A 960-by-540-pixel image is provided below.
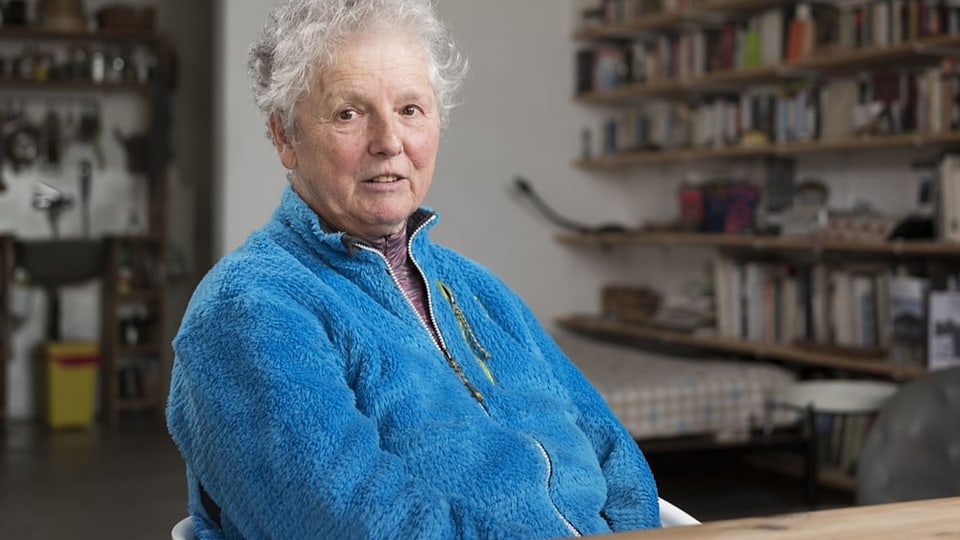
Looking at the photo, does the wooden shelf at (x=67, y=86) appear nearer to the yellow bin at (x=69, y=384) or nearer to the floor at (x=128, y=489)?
the yellow bin at (x=69, y=384)

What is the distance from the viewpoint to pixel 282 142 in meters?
1.80

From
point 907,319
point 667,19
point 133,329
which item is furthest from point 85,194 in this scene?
point 907,319

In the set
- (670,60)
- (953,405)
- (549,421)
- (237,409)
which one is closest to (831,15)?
(670,60)

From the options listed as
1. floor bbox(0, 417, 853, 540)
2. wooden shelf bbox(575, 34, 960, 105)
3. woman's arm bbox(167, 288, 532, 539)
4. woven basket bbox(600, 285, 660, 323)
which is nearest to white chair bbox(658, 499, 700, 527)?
woman's arm bbox(167, 288, 532, 539)

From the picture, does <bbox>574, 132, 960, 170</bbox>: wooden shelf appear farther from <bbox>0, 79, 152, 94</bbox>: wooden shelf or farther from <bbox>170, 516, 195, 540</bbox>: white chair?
<bbox>170, 516, 195, 540</bbox>: white chair

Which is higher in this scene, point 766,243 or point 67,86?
point 67,86

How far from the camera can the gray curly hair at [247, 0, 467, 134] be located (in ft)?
5.56

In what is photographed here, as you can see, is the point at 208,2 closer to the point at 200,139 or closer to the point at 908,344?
the point at 200,139

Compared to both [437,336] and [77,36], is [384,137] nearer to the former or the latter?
[437,336]

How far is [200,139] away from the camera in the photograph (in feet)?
26.0

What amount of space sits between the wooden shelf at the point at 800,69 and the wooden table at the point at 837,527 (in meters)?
3.58

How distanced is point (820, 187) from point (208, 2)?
171 inches

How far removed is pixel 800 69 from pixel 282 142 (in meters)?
3.98

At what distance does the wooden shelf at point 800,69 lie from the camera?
4.75m
